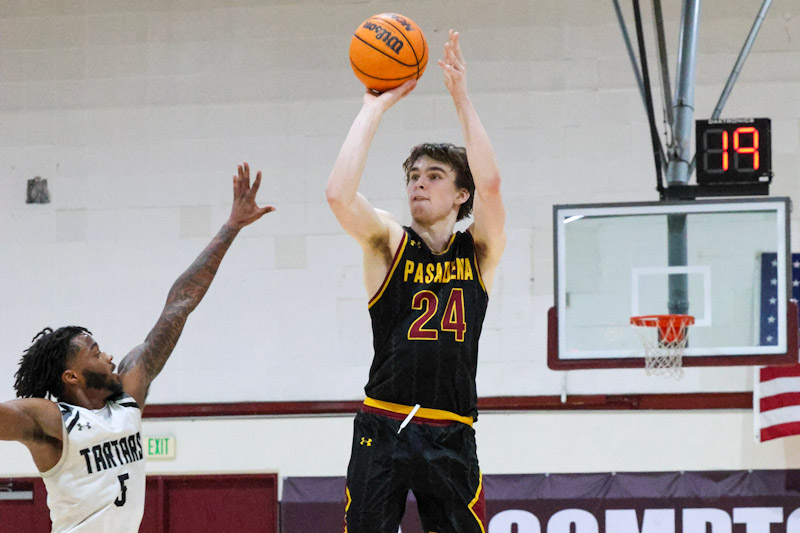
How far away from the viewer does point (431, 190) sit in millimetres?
Result: 4289

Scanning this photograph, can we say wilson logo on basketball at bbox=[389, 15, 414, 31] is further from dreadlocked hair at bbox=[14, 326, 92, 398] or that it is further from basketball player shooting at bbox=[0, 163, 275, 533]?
dreadlocked hair at bbox=[14, 326, 92, 398]

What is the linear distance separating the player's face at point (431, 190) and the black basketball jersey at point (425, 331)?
0.15 metres

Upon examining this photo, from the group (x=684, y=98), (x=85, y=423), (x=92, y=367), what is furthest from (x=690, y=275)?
(x=85, y=423)

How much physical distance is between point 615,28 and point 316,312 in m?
3.94

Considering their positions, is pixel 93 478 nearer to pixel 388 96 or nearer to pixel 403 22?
pixel 388 96

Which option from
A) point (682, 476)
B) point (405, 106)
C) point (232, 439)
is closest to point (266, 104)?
point (405, 106)

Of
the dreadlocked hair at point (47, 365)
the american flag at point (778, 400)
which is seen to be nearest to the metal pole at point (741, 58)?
the american flag at point (778, 400)

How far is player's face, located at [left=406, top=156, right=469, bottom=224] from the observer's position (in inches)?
168

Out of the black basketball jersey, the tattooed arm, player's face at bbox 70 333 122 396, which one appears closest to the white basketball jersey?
player's face at bbox 70 333 122 396

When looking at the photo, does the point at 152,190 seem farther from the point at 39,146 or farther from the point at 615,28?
the point at 615,28

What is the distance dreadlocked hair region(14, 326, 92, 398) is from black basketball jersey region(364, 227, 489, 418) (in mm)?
1387

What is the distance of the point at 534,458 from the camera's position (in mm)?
9594

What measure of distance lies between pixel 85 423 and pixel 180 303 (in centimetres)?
92

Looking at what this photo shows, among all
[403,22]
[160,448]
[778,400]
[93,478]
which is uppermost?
[403,22]
